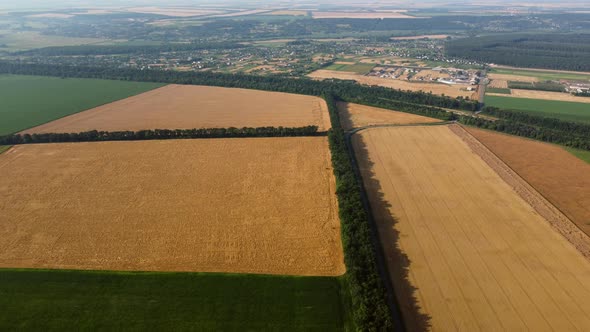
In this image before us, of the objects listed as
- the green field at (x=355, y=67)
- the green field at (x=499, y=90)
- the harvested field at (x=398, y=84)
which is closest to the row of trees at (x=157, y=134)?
the harvested field at (x=398, y=84)

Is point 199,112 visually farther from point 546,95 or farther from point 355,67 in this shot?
point 546,95

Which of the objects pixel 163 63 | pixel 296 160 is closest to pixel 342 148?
pixel 296 160

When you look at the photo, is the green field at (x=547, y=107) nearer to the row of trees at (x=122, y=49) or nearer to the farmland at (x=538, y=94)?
the farmland at (x=538, y=94)

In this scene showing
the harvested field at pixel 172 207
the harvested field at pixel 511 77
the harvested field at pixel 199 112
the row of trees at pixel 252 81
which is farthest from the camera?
the harvested field at pixel 511 77

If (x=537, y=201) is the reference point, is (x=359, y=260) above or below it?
above

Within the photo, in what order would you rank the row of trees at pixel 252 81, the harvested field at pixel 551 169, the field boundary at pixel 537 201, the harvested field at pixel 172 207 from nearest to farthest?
the harvested field at pixel 172 207, the field boundary at pixel 537 201, the harvested field at pixel 551 169, the row of trees at pixel 252 81

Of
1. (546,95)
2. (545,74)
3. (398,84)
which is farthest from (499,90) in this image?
(545,74)
